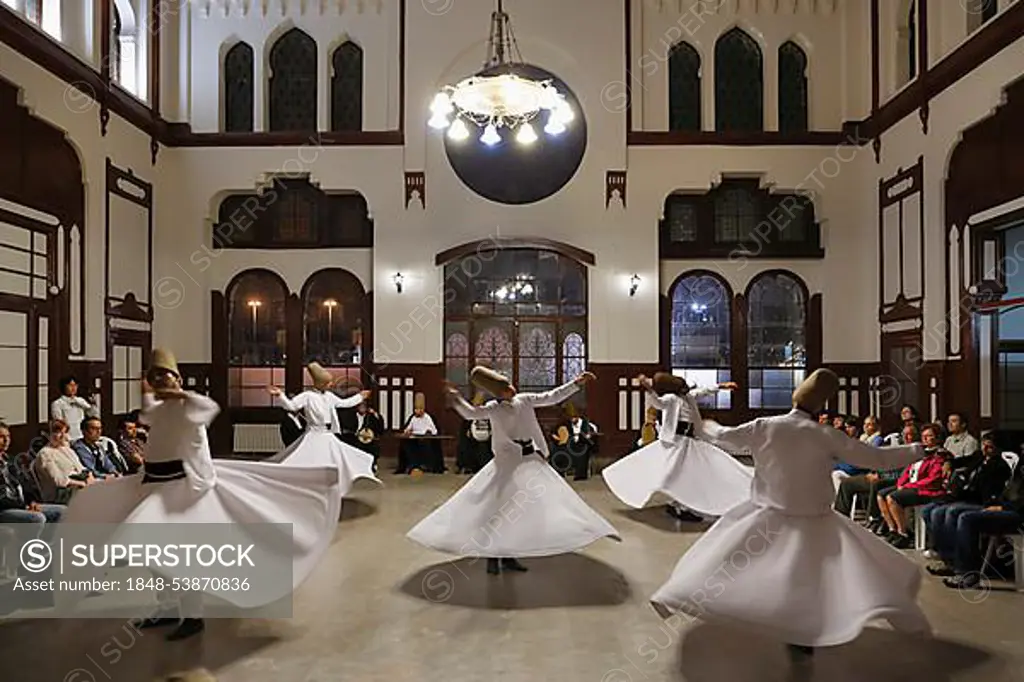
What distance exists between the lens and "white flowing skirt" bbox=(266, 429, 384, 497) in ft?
27.8

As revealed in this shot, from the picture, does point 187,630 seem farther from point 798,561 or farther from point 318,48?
point 318,48

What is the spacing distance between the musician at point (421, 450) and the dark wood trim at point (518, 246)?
253cm

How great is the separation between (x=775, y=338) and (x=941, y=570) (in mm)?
8169

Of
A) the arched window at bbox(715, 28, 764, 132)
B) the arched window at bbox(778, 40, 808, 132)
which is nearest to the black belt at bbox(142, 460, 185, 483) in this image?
the arched window at bbox(715, 28, 764, 132)

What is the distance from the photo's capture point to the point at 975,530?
595cm

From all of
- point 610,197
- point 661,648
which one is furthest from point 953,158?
point 661,648

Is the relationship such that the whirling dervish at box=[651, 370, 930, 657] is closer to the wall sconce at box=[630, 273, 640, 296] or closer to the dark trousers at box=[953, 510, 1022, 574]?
the dark trousers at box=[953, 510, 1022, 574]

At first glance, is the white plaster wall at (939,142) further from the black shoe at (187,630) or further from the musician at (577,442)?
the black shoe at (187,630)

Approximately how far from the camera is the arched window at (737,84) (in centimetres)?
1411

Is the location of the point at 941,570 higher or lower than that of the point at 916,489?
lower

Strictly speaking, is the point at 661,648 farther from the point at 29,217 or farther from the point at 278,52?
the point at 278,52

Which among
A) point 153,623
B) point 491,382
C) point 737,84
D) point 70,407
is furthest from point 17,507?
point 737,84

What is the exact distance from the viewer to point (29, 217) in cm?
975

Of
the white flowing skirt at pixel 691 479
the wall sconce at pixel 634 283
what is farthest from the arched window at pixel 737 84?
the white flowing skirt at pixel 691 479
